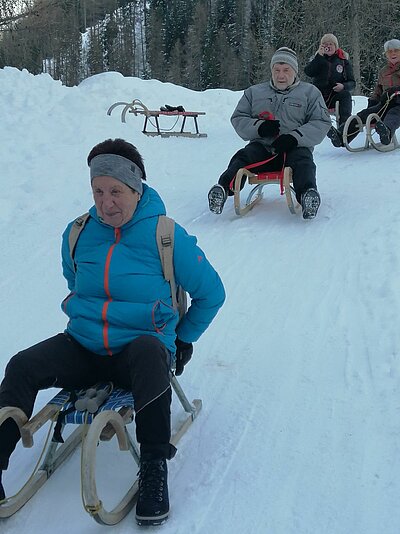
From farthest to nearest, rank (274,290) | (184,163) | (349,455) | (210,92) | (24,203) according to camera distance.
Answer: (210,92) < (184,163) < (24,203) < (274,290) < (349,455)

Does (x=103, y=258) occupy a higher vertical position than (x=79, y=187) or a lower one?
higher

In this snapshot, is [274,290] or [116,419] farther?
[274,290]

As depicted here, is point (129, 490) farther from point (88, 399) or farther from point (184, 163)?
point (184, 163)

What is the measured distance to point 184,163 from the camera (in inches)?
344

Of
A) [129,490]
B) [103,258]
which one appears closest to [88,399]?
[129,490]

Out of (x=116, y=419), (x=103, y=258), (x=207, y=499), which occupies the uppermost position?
(x=103, y=258)

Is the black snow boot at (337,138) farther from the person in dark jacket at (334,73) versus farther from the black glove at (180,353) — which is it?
the black glove at (180,353)

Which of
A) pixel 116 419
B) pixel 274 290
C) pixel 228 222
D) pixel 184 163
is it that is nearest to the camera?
pixel 116 419

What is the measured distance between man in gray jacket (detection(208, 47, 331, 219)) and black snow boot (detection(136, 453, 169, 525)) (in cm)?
361

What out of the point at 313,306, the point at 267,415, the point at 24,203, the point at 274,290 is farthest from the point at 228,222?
the point at 267,415

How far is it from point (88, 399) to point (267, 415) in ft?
3.00

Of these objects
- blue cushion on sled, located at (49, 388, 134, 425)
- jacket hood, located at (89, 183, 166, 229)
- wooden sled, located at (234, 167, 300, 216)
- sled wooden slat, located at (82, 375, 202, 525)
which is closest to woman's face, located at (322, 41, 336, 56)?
wooden sled, located at (234, 167, 300, 216)

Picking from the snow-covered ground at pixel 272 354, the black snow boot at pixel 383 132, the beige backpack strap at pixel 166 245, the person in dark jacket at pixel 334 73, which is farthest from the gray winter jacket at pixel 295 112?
the beige backpack strap at pixel 166 245

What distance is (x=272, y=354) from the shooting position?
332 cm
